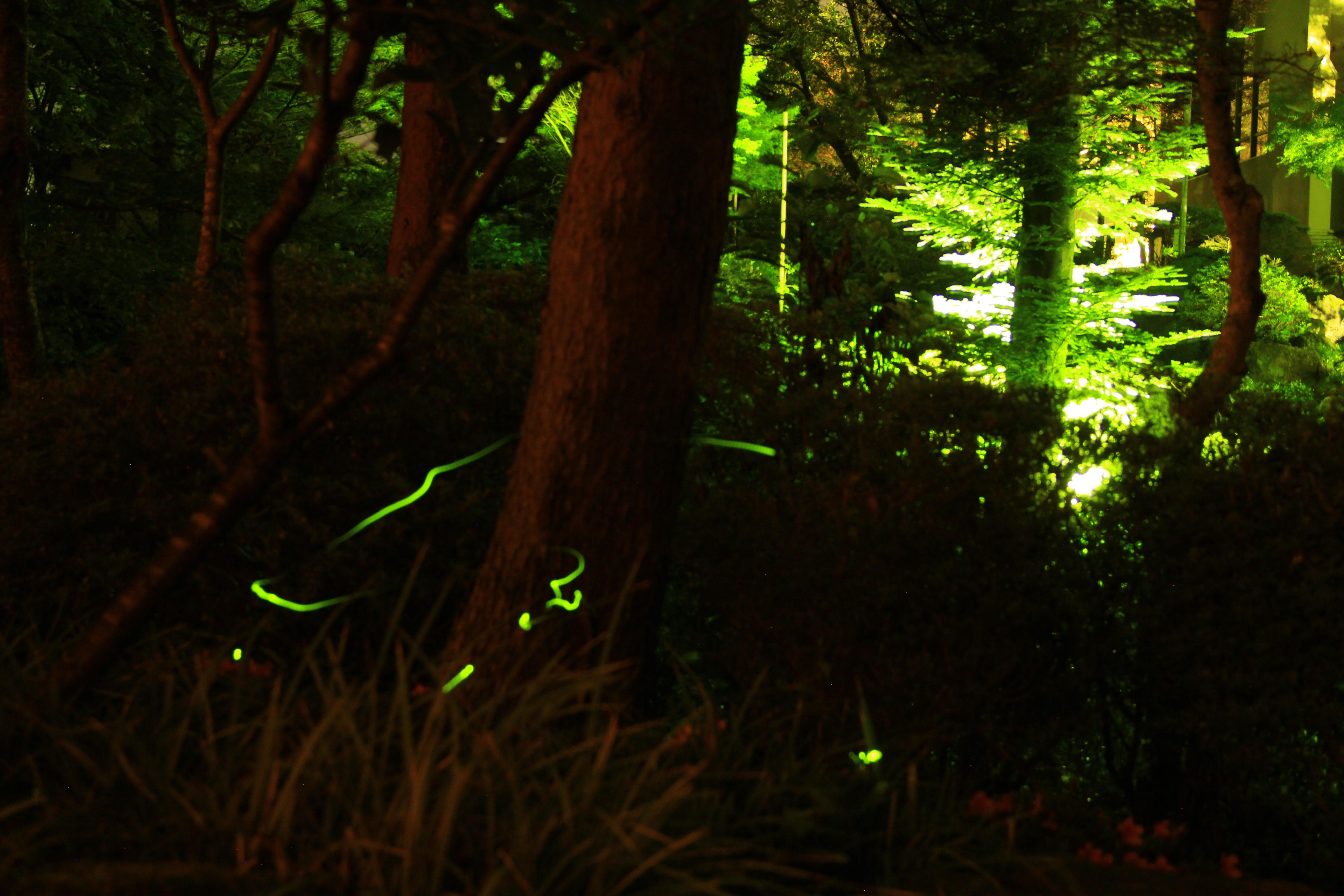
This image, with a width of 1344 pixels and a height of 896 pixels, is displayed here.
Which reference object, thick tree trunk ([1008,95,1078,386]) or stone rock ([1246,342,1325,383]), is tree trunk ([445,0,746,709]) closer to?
thick tree trunk ([1008,95,1078,386])

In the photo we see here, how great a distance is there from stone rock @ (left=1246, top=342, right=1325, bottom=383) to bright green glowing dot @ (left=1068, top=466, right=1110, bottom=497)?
51.6ft

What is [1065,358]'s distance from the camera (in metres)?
13.9

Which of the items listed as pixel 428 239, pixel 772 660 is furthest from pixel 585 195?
pixel 428 239

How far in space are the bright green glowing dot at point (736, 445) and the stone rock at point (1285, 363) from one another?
16.2 metres

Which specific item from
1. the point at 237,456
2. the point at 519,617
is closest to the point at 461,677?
the point at 519,617

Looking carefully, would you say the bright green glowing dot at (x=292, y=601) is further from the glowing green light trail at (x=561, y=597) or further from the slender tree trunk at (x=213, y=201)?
the slender tree trunk at (x=213, y=201)

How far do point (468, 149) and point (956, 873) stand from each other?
2335mm

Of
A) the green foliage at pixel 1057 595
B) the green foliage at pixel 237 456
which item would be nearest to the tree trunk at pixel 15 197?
the green foliage at pixel 237 456

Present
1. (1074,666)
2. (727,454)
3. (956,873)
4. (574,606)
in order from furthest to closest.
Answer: (727,454), (1074,666), (574,606), (956,873)

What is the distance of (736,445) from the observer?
4.35m

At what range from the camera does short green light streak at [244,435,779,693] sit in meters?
3.39

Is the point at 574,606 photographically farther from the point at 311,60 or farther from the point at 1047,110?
the point at 1047,110

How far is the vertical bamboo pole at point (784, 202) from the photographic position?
19.4 ft

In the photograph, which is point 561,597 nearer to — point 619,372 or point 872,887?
point 619,372
